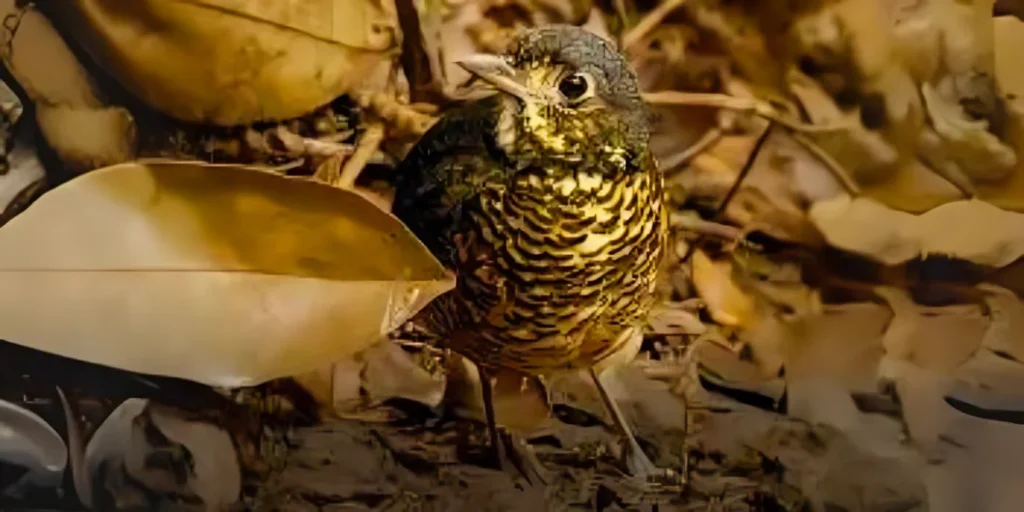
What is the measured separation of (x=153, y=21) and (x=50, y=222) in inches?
7.9

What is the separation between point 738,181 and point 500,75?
22cm

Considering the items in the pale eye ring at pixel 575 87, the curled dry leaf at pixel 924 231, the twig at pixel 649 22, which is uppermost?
the twig at pixel 649 22

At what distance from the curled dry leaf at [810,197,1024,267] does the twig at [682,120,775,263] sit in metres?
0.06

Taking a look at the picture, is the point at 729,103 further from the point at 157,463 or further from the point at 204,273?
the point at 157,463

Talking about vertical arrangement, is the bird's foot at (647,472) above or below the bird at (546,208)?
below

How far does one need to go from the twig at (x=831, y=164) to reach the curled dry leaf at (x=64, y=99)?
573 mm

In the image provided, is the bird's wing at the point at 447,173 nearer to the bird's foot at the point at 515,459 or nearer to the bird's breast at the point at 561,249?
the bird's breast at the point at 561,249

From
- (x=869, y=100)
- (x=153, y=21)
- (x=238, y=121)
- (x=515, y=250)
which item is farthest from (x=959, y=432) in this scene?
(x=153, y=21)

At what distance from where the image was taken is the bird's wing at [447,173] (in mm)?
913

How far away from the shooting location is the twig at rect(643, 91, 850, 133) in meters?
0.92

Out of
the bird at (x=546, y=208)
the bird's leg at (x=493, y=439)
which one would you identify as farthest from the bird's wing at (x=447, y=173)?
the bird's leg at (x=493, y=439)

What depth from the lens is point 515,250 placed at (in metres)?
0.90

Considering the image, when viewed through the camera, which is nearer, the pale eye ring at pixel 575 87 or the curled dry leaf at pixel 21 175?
the pale eye ring at pixel 575 87

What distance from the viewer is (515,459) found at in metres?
0.96
